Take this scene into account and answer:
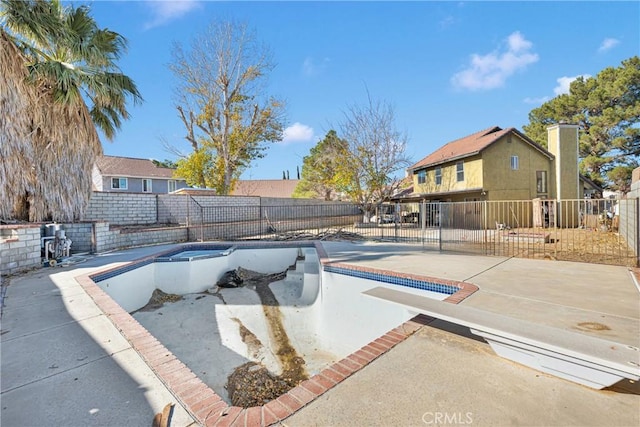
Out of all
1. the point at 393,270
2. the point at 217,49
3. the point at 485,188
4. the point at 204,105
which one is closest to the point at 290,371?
the point at 393,270

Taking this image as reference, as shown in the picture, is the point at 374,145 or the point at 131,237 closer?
the point at 131,237

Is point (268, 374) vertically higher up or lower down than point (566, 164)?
lower down

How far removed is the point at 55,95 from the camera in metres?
7.82

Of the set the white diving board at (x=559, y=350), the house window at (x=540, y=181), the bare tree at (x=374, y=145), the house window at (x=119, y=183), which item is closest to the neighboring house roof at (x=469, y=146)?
the house window at (x=540, y=181)

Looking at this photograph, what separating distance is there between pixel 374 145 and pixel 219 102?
10.5 meters

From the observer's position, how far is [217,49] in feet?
57.7

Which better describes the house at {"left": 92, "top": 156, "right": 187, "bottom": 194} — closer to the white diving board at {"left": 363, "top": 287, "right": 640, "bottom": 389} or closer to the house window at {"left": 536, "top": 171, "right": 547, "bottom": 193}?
the white diving board at {"left": 363, "top": 287, "right": 640, "bottom": 389}

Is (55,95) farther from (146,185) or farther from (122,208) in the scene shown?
(146,185)

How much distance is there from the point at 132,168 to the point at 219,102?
1265cm

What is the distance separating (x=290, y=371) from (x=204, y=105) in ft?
58.6

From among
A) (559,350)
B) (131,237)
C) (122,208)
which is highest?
(122,208)

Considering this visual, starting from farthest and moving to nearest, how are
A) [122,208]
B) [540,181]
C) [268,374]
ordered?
[540,181] < [122,208] < [268,374]

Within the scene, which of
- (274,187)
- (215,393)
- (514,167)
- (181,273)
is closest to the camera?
(215,393)

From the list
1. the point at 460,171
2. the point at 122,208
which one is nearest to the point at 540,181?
the point at 460,171
